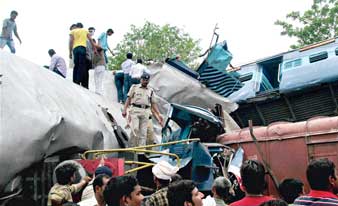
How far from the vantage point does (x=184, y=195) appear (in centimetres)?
288

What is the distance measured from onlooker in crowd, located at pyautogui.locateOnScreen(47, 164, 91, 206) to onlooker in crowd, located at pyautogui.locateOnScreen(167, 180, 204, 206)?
1.16 metres

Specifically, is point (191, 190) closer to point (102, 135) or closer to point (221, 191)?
point (221, 191)

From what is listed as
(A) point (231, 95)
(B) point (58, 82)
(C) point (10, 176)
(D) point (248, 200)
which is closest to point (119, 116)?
(B) point (58, 82)

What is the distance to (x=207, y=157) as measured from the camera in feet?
22.0

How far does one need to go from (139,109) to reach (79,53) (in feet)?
7.73

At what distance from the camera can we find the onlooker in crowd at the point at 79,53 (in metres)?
9.70

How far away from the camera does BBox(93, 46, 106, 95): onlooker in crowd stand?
10.0m

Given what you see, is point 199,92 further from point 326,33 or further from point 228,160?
point 326,33

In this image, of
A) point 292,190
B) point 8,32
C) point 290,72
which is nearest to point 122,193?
point 292,190

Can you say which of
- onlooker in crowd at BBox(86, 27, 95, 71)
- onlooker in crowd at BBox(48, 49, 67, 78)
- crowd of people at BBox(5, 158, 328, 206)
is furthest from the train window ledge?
crowd of people at BBox(5, 158, 328, 206)

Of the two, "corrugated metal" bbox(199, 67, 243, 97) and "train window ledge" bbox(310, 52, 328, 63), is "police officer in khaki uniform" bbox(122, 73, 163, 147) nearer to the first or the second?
"corrugated metal" bbox(199, 67, 243, 97)

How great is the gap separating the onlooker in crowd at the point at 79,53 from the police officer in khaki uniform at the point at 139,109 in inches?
79.4

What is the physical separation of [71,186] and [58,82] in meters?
3.48

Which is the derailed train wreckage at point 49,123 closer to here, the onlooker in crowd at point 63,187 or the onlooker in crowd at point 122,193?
the onlooker in crowd at point 63,187
